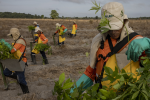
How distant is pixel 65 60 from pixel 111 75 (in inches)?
285

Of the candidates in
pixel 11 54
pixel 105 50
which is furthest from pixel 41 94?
A: pixel 105 50

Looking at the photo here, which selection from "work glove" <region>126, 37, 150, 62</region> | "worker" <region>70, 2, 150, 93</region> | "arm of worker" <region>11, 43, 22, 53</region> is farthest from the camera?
"arm of worker" <region>11, 43, 22, 53</region>

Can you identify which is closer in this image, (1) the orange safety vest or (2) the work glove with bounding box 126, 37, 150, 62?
(2) the work glove with bounding box 126, 37, 150, 62

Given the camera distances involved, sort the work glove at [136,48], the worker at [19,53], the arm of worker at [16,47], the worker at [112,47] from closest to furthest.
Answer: the work glove at [136,48] < the worker at [112,47] < the arm of worker at [16,47] < the worker at [19,53]

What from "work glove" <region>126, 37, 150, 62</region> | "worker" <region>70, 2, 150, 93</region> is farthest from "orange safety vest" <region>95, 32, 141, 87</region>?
"work glove" <region>126, 37, 150, 62</region>

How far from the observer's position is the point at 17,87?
4.86 metres

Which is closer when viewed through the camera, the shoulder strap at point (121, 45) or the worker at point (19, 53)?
the shoulder strap at point (121, 45)

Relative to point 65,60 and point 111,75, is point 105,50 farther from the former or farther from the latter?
point 65,60

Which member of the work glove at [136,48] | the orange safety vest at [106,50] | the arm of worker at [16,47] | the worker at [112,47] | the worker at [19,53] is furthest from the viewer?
the worker at [19,53]

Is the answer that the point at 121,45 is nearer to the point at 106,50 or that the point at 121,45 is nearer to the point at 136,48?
the point at 106,50

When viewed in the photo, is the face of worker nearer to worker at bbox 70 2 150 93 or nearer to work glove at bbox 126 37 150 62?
worker at bbox 70 2 150 93

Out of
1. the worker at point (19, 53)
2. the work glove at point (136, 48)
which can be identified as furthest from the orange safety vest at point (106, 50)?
the worker at point (19, 53)

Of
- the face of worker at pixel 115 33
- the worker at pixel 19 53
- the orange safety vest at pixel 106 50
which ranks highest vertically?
the face of worker at pixel 115 33

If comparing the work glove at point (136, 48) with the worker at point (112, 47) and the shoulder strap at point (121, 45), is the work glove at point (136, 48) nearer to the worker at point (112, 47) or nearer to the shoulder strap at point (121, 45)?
the worker at point (112, 47)
